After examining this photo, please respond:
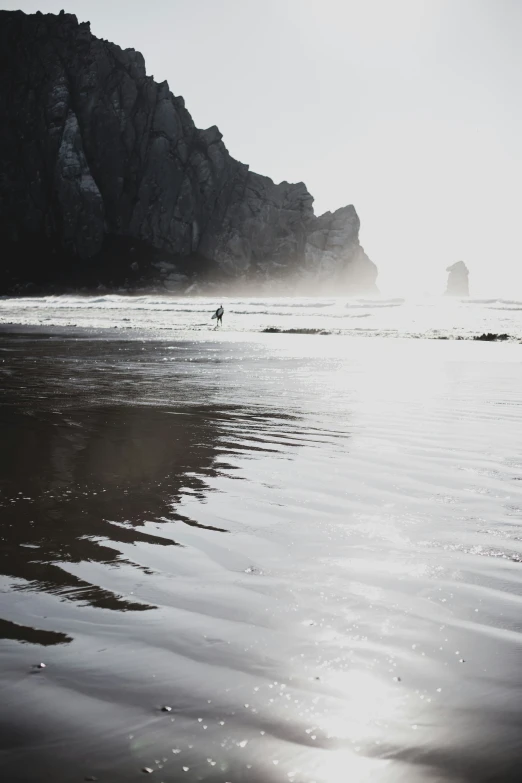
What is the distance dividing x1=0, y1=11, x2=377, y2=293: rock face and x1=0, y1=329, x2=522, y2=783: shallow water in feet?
389

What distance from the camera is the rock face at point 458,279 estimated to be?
17886cm

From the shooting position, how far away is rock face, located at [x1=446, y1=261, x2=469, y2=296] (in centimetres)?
17886

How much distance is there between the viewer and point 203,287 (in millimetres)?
124562

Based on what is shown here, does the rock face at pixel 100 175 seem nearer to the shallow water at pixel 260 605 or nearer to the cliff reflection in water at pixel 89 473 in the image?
the cliff reflection in water at pixel 89 473

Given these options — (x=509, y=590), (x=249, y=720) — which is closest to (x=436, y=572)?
(x=509, y=590)

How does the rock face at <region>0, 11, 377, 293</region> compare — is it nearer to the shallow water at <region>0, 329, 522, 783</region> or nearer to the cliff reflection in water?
the cliff reflection in water

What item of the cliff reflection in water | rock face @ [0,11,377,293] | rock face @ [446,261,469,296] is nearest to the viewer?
the cliff reflection in water

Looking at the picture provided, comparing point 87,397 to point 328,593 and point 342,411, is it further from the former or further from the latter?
point 328,593

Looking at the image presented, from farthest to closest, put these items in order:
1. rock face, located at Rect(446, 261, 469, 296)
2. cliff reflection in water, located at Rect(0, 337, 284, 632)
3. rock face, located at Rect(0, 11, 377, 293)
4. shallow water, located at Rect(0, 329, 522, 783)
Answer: rock face, located at Rect(446, 261, 469, 296) < rock face, located at Rect(0, 11, 377, 293) < cliff reflection in water, located at Rect(0, 337, 284, 632) < shallow water, located at Rect(0, 329, 522, 783)

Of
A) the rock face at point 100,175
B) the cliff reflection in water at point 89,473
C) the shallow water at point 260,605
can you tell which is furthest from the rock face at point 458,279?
the shallow water at point 260,605

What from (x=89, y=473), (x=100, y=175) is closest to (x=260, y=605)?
(x=89, y=473)

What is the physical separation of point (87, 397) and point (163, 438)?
375 cm

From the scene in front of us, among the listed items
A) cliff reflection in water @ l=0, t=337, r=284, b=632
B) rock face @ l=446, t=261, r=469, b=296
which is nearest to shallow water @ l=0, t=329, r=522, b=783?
cliff reflection in water @ l=0, t=337, r=284, b=632

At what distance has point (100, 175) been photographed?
4951 inches
